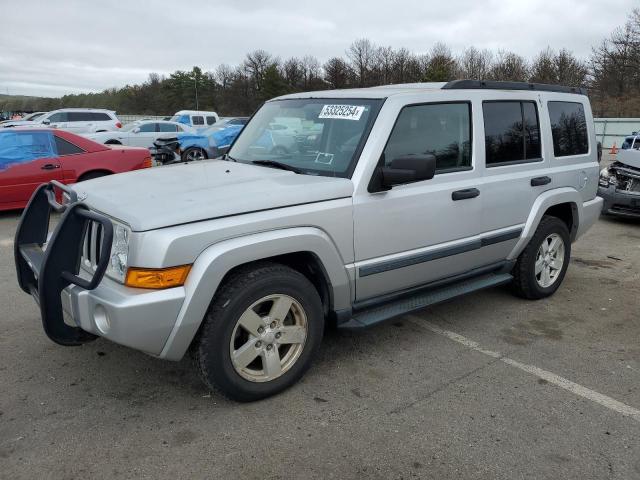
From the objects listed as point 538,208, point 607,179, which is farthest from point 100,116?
point 538,208

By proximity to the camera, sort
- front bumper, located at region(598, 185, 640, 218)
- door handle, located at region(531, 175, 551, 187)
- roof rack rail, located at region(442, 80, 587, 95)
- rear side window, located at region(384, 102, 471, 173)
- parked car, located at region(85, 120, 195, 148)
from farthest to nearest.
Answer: parked car, located at region(85, 120, 195, 148), front bumper, located at region(598, 185, 640, 218), door handle, located at region(531, 175, 551, 187), roof rack rail, located at region(442, 80, 587, 95), rear side window, located at region(384, 102, 471, 173)

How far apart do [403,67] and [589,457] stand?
2272 inches

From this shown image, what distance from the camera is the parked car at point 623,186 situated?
334 inches

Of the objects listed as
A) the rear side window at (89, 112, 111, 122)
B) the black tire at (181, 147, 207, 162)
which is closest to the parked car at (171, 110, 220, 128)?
the rear side window at (89, 112, 111, 122)

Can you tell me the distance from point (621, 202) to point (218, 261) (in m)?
7.84

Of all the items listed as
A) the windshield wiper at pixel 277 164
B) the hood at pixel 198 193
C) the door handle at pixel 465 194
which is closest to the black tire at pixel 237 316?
the hood at pixel 198 193

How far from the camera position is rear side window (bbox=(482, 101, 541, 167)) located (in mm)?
4219

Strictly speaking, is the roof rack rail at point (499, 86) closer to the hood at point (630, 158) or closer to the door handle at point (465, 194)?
the door handle at point (465, 194)

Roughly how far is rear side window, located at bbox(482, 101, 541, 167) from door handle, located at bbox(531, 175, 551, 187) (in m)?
0.17

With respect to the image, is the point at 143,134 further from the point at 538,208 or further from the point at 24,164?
the point at 538,208

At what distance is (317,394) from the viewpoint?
331cm

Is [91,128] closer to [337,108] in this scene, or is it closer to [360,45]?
[337,108]

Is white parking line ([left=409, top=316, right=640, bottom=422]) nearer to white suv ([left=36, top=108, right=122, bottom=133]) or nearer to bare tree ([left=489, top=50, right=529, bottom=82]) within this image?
white suv ([left=36, top=108, right=122, bottom=133])

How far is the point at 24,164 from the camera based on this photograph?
855 cm
